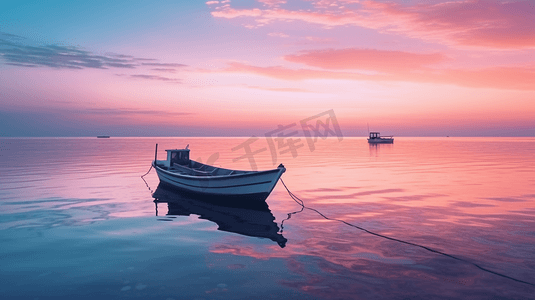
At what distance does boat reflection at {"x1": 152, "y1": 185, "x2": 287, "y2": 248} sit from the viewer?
14117 millimetres

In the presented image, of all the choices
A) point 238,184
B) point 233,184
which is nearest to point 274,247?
point 238,184

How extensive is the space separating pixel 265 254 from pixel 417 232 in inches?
257

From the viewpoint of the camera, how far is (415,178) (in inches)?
1184

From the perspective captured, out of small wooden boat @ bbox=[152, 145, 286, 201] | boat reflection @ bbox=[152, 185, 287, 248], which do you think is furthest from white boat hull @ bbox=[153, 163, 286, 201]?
boat reflection @ bbox=[152, 185, 287, 248]

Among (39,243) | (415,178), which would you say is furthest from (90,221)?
(415,178)

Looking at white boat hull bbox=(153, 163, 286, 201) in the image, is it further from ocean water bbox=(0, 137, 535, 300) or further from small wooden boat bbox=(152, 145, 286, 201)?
ocean water bbox=(0, 137, 535, 300)

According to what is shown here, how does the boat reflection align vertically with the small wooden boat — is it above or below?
below

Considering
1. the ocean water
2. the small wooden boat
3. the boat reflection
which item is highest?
the small wooden boat

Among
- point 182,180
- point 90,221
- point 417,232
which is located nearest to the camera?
point 417,232

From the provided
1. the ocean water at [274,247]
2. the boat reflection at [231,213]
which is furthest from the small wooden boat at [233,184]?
the ocean water at [274,247]

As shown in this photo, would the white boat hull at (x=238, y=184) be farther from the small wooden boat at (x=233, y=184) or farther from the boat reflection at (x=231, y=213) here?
the boat reflection at (x=231, y=213)

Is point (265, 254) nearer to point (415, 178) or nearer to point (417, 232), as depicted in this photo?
point (417, 232)

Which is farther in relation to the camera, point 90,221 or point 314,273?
point 90,221

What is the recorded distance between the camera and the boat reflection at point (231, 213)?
1412 centimetres
